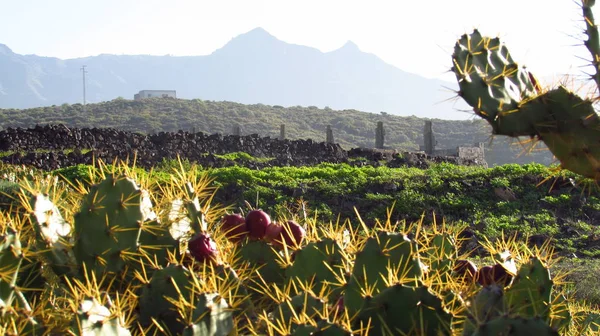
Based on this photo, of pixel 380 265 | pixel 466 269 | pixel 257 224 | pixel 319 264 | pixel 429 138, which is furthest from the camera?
pixel 429 138

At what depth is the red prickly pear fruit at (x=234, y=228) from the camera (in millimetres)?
2430

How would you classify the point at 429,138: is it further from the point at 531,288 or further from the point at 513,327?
the point at 513,327

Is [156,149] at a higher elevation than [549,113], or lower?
lower

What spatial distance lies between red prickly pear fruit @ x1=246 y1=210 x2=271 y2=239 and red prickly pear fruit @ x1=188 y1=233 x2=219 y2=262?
26 cm

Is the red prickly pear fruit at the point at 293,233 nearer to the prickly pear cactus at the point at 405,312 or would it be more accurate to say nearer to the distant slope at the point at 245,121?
the prickly pear cactus at the point at 405,312

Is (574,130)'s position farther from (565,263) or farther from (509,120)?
(565,263)

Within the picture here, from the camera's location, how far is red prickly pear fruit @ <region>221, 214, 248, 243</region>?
2430 mm

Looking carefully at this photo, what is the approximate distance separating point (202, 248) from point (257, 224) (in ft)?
1.02

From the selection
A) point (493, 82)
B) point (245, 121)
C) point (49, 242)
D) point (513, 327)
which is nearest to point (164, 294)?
point (49, 242)

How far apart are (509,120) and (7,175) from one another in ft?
33.3

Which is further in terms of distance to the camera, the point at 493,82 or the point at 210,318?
the point at 493,82

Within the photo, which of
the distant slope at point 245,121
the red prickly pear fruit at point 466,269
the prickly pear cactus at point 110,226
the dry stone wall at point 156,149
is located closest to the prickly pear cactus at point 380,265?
the red prickly pear fruit at point 466,269

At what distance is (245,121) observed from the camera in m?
54.1

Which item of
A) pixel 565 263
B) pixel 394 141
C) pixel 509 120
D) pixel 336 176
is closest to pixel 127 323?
pixel 509 120
